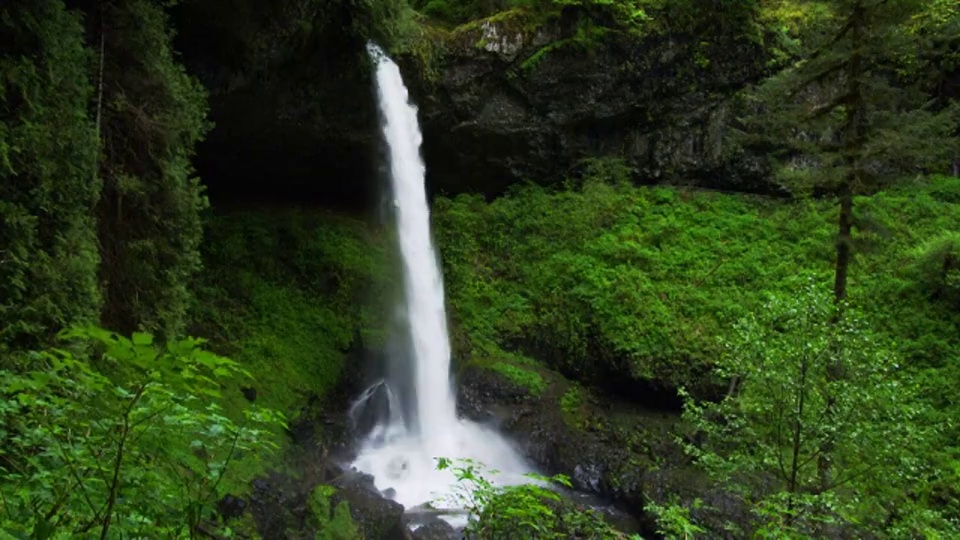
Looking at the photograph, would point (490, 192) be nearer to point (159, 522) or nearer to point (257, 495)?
point (257, 495)

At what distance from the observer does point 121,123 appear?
20.9 ft

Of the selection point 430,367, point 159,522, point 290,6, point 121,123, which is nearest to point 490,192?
point 430,367

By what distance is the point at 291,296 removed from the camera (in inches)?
508

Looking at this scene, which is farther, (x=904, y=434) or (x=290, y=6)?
(x=290, y=6)

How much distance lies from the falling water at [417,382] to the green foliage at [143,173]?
14.9ft

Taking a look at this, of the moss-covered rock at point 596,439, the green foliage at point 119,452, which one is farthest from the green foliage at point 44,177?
the moss-covered rock at point 596,439

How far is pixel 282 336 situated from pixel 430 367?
2.83 metres

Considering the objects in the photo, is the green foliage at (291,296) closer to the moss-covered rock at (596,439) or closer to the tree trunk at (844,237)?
the moss-covered rock at (596,439)

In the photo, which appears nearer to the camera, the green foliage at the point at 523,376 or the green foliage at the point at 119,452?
the green foliage at the point at 119,452

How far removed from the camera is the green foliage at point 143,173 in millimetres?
6230

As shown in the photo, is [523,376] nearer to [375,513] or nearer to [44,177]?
[375,513]

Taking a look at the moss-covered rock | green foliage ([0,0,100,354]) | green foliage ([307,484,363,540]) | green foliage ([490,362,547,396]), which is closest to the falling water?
the moss-covered rock

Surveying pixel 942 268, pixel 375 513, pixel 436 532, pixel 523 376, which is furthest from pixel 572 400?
pixel 942 268

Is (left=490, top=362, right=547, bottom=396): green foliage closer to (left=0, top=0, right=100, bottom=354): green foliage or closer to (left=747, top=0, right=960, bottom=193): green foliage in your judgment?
(left=747, top=0, right=960, bottom=193): green foliage
